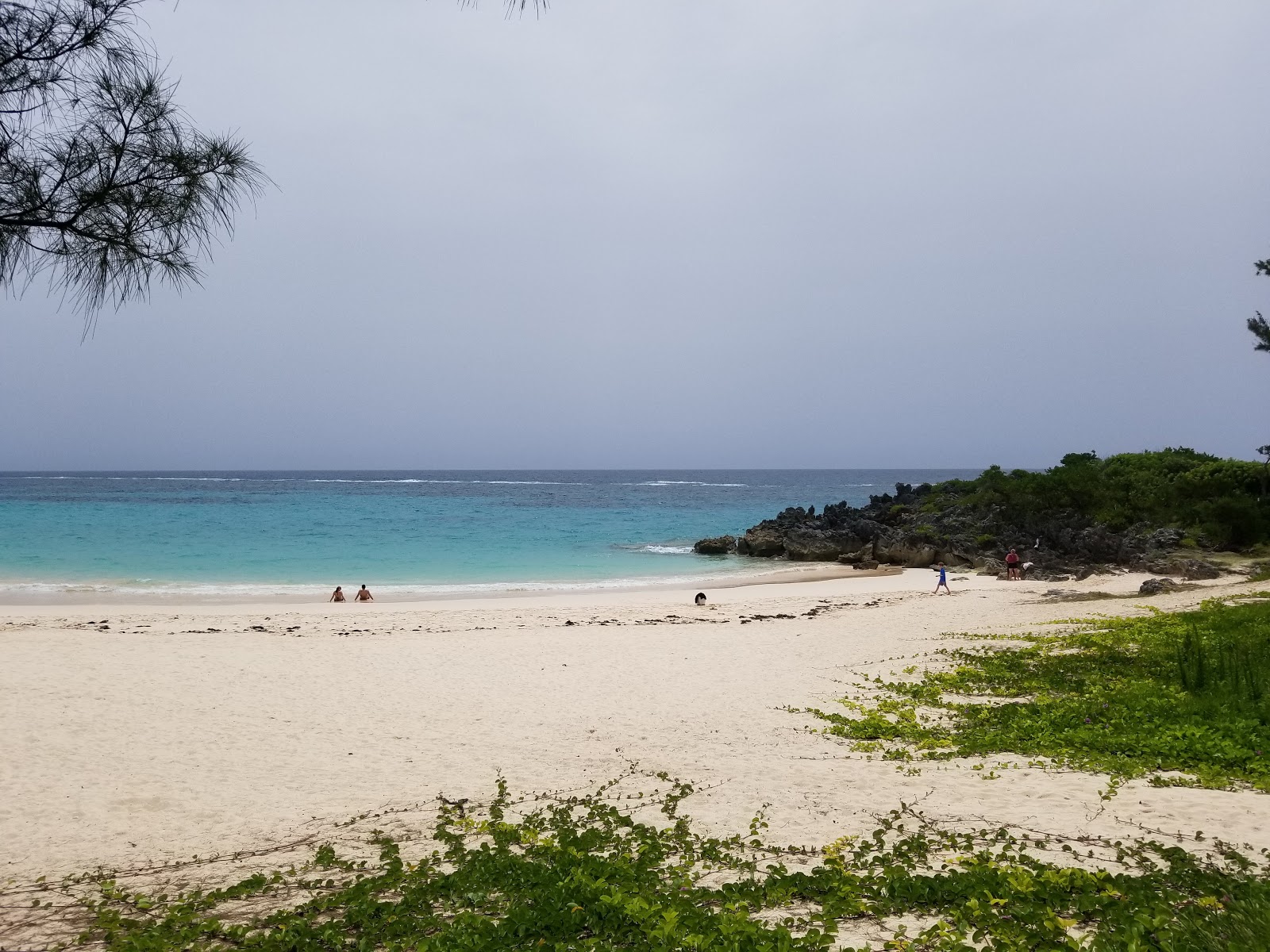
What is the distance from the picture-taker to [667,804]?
789 cm

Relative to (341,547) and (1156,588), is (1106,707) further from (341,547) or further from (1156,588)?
(341,547)

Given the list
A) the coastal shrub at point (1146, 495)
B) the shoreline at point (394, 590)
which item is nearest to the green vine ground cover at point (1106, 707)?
the shoreline at point (394, 590)

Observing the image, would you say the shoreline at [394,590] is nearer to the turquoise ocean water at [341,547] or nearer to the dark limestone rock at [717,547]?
the turquoise ocean water at [341,547]

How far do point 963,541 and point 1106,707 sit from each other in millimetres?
29574

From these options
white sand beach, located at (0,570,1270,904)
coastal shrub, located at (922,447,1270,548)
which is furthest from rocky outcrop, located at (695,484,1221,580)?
white sand beach, located at (0,570,1270,904)

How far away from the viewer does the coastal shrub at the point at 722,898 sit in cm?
461

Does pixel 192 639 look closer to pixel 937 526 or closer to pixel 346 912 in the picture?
pixel 346 912

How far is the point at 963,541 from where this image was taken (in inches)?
1519

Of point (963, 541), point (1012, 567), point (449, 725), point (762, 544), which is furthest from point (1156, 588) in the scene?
point (762, 544)

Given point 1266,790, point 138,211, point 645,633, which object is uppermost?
point 138,211

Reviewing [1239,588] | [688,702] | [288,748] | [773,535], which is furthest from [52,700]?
[773,535]

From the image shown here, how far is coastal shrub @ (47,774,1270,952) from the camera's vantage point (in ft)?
15.1

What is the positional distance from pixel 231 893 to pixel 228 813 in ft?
8.72

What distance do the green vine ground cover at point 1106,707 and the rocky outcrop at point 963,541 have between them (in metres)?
17.1
